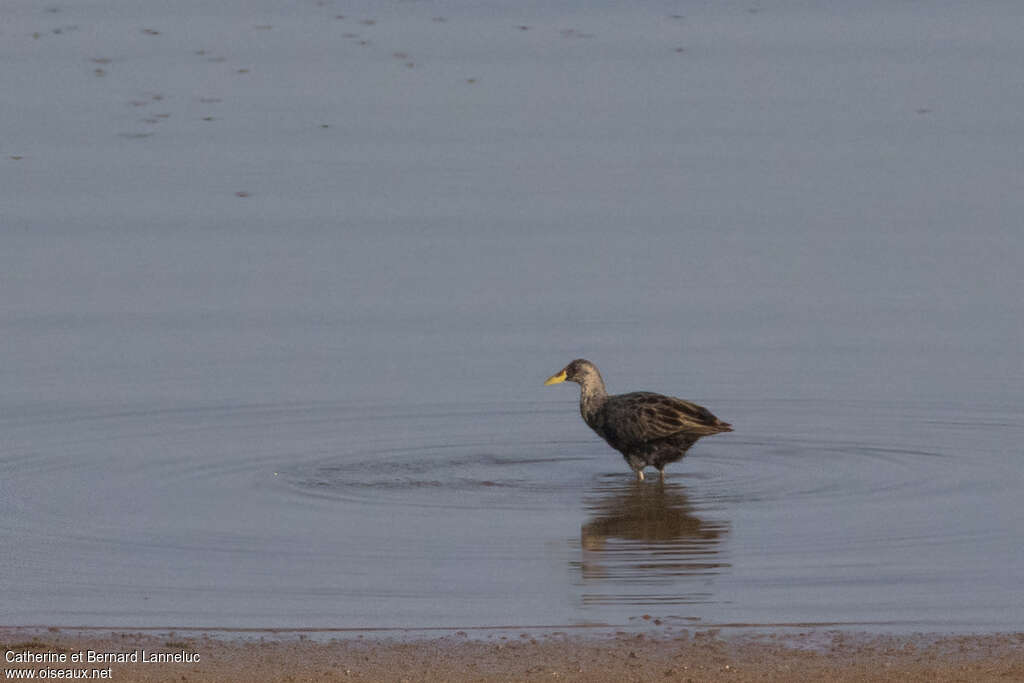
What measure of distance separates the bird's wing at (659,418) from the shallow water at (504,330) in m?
0.36

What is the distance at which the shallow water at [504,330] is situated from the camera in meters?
11.3

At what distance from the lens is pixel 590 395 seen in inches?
586

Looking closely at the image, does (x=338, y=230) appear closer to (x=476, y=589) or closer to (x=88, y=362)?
(x=88, y=362)

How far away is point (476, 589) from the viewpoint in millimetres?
10938

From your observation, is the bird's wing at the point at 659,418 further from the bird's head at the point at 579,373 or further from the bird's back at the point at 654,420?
the bird's head at the point at 579,373

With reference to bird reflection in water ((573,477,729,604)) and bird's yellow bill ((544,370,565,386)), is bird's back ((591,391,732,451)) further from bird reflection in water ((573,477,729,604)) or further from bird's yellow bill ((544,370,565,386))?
bird's yellow bill ((544,370,565,386))

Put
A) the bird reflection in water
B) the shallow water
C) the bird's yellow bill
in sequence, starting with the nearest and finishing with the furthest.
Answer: the bird reflection in water < the shallow water < the bird's yellow bill

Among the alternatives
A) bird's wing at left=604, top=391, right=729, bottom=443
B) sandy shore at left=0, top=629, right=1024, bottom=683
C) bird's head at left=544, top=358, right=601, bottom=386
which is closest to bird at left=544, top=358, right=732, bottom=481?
bird's wing at left=604, top=391, right=729, bottom=443

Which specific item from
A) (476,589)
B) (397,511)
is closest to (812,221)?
(397,511)

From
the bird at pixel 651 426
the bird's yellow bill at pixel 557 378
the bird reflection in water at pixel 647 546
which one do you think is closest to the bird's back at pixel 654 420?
the bird at pixel 651 426

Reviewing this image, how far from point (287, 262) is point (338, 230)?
3.60 ft

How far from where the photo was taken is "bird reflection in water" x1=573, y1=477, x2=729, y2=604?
10797mm

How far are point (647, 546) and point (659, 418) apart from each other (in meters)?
2.19

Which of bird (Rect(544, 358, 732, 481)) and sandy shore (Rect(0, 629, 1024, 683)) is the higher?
sandy shore (Rect(0, 629, 1024, 683))
